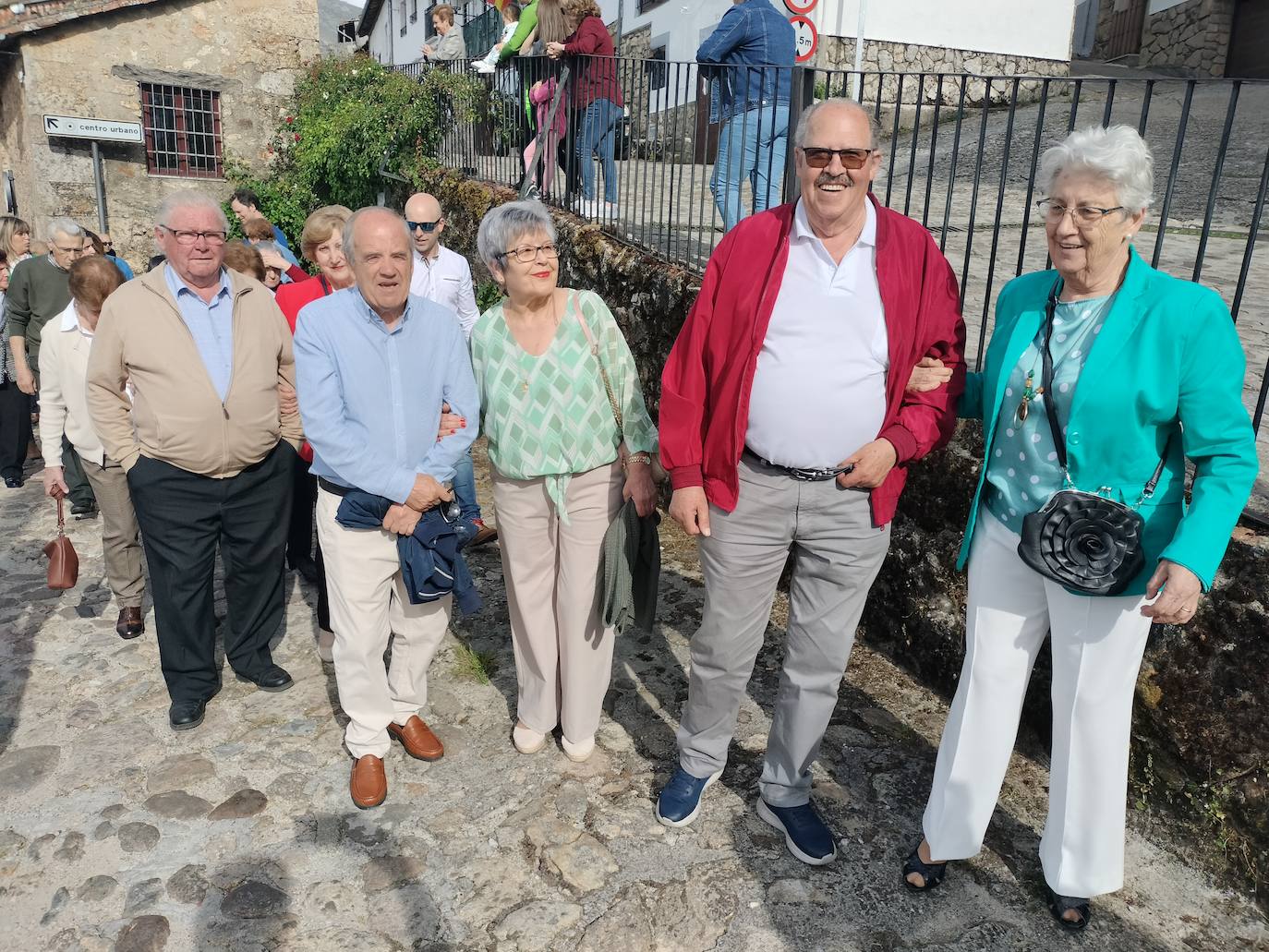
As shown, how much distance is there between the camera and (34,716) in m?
3.55

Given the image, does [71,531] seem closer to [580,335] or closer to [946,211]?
[580,335]

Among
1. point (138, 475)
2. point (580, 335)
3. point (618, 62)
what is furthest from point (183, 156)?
point (580, 335)

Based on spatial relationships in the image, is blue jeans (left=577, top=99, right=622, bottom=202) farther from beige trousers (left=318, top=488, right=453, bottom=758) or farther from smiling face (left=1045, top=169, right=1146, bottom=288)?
smiling face (left=1045, top=169, right=1146, bottom=288)

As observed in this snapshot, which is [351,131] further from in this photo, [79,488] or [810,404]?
[810,404]

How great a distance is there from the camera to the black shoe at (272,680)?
376 cm

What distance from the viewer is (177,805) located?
3.01m

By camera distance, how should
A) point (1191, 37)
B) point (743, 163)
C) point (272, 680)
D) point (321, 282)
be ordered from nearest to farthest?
point (272, 680) → point (321, 282) → point (743, 163) → point (1191, 37)

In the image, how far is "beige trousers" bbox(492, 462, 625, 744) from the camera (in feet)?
10.1

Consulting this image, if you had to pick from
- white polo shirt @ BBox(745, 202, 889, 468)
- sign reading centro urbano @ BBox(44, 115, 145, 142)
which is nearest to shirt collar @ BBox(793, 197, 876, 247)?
white polo shirt @ BBox(745, 202, 889, 468)

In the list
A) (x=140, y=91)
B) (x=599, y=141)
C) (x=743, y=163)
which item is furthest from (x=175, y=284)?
(x=140, y=91)

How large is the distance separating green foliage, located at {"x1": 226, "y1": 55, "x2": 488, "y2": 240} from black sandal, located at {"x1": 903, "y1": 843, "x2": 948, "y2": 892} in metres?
8.67

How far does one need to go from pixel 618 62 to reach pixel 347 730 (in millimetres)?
5770

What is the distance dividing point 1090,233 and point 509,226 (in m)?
1.60

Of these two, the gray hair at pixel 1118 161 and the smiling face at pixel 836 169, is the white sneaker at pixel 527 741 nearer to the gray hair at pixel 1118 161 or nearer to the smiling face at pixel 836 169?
the smiling face at pixel 836 169
